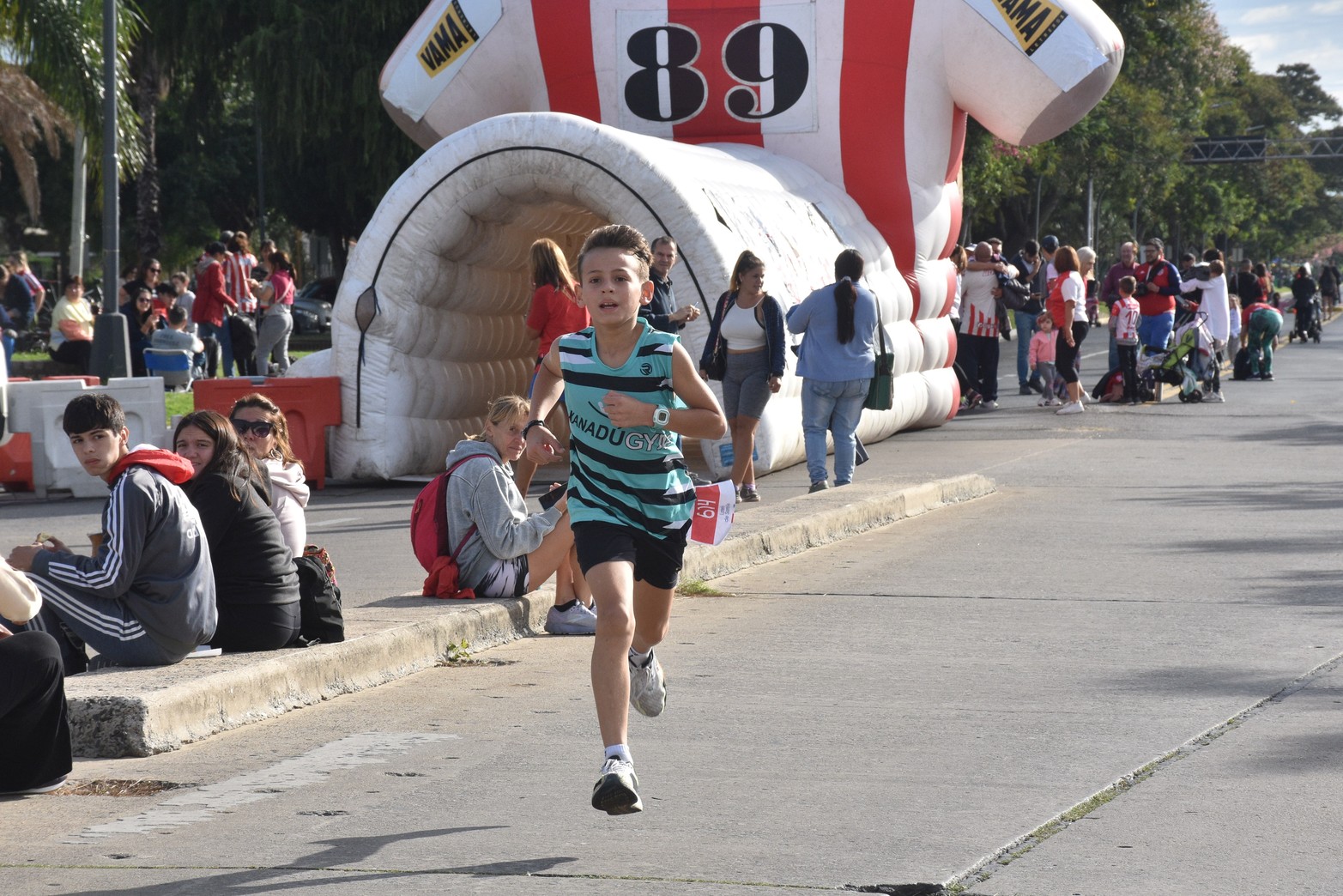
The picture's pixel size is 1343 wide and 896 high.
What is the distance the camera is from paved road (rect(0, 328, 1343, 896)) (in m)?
4.55

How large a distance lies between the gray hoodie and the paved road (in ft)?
1.36

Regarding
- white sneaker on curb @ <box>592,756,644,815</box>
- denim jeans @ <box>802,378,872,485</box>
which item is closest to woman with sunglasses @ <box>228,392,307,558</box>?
white sneaker on curb @ <box>592,756,644,815</box>

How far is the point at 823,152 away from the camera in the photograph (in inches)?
662

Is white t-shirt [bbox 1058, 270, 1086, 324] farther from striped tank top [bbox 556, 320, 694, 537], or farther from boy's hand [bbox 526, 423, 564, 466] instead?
striped tank top [bbox 556, 320, 694, 537]

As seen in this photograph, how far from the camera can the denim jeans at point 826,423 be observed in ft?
40.7

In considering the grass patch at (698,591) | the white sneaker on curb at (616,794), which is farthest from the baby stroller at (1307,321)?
the white sneaker on curb at (616,794)

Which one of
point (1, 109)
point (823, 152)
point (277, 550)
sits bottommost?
point (277, 550)

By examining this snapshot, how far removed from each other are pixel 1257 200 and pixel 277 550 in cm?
9862

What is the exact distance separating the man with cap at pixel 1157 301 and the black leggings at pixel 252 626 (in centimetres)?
1550

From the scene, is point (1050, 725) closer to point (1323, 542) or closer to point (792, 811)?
point (792, 811)

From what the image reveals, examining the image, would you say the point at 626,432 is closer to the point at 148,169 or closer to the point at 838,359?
the point at 838,359

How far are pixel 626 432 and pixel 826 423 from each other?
737cm

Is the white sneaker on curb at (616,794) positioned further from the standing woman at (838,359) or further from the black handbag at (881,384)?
the black handbag at (881,384)

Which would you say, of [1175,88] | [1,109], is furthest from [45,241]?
[1175,88]
